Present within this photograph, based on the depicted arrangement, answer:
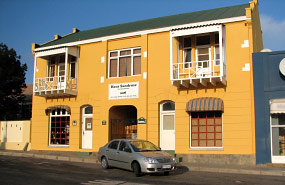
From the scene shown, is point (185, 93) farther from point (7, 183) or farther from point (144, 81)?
point (7, 183)

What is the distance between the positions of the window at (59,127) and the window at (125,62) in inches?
181

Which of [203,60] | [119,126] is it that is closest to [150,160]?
[203,60]

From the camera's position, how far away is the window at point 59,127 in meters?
22.0

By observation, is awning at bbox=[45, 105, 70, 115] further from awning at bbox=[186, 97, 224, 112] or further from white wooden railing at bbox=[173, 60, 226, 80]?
awning at bbox=[186, 97, 224, 112]

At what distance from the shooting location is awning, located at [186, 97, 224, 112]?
16750 millimetres

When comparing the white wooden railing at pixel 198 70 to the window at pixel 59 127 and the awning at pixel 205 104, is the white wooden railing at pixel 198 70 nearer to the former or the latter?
the awning at pixel 205 104

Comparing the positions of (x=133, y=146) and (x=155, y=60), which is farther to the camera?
(x=155, y=60)

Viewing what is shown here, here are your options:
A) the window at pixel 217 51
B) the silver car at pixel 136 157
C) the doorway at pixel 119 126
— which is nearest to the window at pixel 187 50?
the window at pixel 217 51

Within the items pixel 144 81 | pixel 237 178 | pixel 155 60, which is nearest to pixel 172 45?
pixel 155 60

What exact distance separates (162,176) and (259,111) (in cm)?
671

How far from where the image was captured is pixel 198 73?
56.5 feet

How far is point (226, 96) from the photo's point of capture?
17.0 m

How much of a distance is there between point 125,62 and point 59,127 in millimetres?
6630

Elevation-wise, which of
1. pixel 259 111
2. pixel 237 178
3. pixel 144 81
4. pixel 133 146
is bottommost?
pixel 237 178
